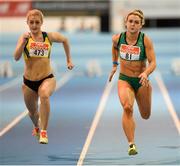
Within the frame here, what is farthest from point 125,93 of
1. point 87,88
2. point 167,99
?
point 87,88

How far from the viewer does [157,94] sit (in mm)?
17828

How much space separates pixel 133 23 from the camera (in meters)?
8.34

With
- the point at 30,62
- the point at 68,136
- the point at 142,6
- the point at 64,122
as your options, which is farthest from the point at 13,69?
the point at 30,62

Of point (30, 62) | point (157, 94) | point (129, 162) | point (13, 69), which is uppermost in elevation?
point (30, 62)

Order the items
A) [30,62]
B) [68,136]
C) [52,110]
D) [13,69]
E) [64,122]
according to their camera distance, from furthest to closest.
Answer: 1. [13,69]
2. [52,110]
3. [64,122]
4. [68,136]
5. [30,62]

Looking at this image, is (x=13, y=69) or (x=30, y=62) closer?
(x=30, y=62)

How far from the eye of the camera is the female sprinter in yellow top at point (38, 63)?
28.6ft

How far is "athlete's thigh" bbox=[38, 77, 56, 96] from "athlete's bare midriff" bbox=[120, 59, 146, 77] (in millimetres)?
961

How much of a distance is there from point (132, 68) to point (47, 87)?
3.71ft

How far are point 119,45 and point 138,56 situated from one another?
29 centimetres

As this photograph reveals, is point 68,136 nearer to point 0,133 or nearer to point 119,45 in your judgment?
point 0,133

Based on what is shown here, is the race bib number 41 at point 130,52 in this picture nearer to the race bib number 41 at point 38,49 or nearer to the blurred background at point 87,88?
the race bib number 41 at point 38,49

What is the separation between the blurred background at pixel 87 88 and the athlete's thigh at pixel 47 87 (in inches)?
33.4

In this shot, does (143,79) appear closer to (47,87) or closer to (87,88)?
(47,87)
